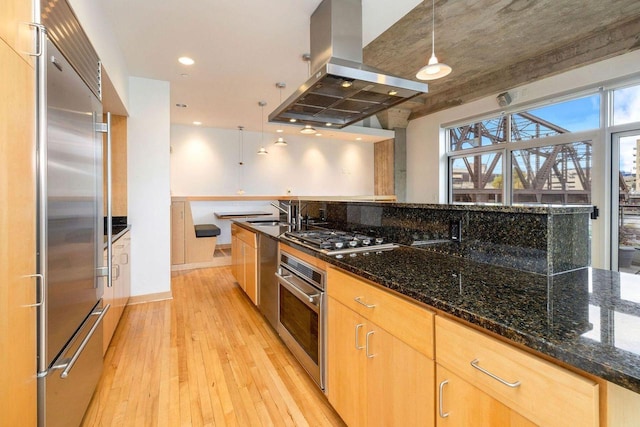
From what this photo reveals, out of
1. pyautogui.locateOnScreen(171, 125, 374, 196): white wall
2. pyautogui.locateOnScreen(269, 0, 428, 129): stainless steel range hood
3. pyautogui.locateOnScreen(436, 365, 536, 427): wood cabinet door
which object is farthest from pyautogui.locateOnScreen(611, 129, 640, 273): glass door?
pyautogui.locateOnScreen(171, 125, 374, 196): white wall

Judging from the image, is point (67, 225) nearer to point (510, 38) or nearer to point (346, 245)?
point (346, 245)

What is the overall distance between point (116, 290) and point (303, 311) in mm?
1695

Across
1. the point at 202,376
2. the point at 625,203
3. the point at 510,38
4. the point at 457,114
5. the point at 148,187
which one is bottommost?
the point at 202,376

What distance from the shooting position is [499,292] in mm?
984

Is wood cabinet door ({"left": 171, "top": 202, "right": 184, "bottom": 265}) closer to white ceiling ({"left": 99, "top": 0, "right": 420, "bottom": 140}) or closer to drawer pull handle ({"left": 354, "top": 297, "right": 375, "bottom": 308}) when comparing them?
white ceiling ({"left": 99, "top": 0, "right": 420, "bottom": 140})

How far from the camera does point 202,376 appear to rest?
2018 mm

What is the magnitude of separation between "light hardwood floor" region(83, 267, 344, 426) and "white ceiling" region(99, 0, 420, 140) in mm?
2710

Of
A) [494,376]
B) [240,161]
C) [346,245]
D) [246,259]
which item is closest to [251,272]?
[246,259]

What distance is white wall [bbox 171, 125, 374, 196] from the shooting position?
6398 mm

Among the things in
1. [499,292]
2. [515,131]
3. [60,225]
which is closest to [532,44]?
[515,131]

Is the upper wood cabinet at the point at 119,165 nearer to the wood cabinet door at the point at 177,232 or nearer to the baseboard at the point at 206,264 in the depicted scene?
the wood cabinet door at the point at 177,232

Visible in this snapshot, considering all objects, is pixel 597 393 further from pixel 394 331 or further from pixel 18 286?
pixel 18 286

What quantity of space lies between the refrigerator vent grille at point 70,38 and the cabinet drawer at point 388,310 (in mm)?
1582

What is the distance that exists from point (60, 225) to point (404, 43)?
394cm
